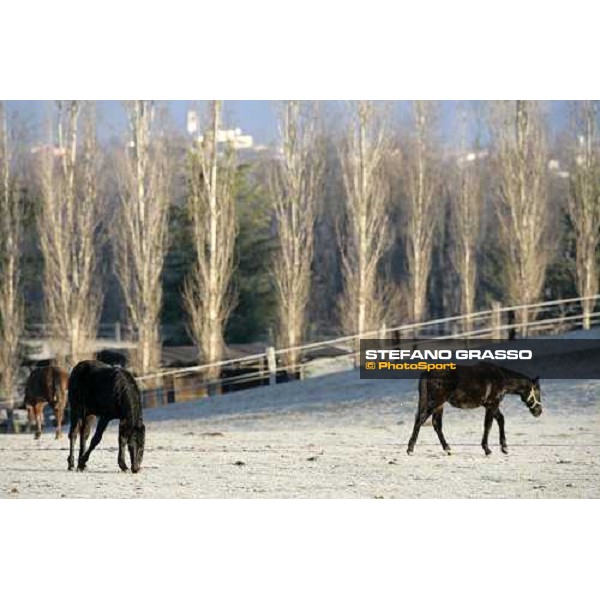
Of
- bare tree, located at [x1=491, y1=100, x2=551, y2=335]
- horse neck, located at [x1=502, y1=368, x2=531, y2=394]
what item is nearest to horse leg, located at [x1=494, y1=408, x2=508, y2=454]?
horse neck, located at [x1=502, y1=368, x2=531, y2=394]

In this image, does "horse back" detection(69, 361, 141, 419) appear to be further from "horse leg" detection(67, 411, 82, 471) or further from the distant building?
the distant building

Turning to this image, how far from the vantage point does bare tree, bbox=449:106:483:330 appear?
18.3 meters

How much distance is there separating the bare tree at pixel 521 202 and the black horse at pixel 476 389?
4760 mm

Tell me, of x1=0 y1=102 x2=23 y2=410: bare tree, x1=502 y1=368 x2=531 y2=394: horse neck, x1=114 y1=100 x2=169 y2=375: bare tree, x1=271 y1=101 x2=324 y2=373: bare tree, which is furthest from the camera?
x1=271 y1=101 x2=324 y2=373: bare tree

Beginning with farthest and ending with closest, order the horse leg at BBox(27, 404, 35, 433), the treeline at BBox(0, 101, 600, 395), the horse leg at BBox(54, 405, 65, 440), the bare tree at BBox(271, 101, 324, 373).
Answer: the bare tree at BBox(271, 101, 324, 373) → the treeline at BBox(0, 101, 600, 395) → the horse leg at BBox(27, 404, 35, 433) → the horse leg at BBox(54, 405, 65, 440)

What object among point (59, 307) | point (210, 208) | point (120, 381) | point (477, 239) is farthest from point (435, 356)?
point (477, 239)

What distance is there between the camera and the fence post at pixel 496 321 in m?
13.7

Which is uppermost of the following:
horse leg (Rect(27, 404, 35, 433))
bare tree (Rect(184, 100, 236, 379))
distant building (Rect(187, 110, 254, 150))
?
distant building (Rect(187, 110, 254, 150))

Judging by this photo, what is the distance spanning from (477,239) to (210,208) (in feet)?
17.9

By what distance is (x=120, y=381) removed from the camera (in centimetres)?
1084

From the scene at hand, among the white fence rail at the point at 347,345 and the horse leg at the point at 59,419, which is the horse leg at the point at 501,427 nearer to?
the white fence rail at the point at 347,345

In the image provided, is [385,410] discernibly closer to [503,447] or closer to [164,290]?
[503,447]

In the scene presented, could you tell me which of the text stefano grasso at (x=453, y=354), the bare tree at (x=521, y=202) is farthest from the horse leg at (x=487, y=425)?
the bare tree at (x=521, y=202)

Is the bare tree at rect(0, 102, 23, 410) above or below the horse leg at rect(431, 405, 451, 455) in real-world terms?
above
